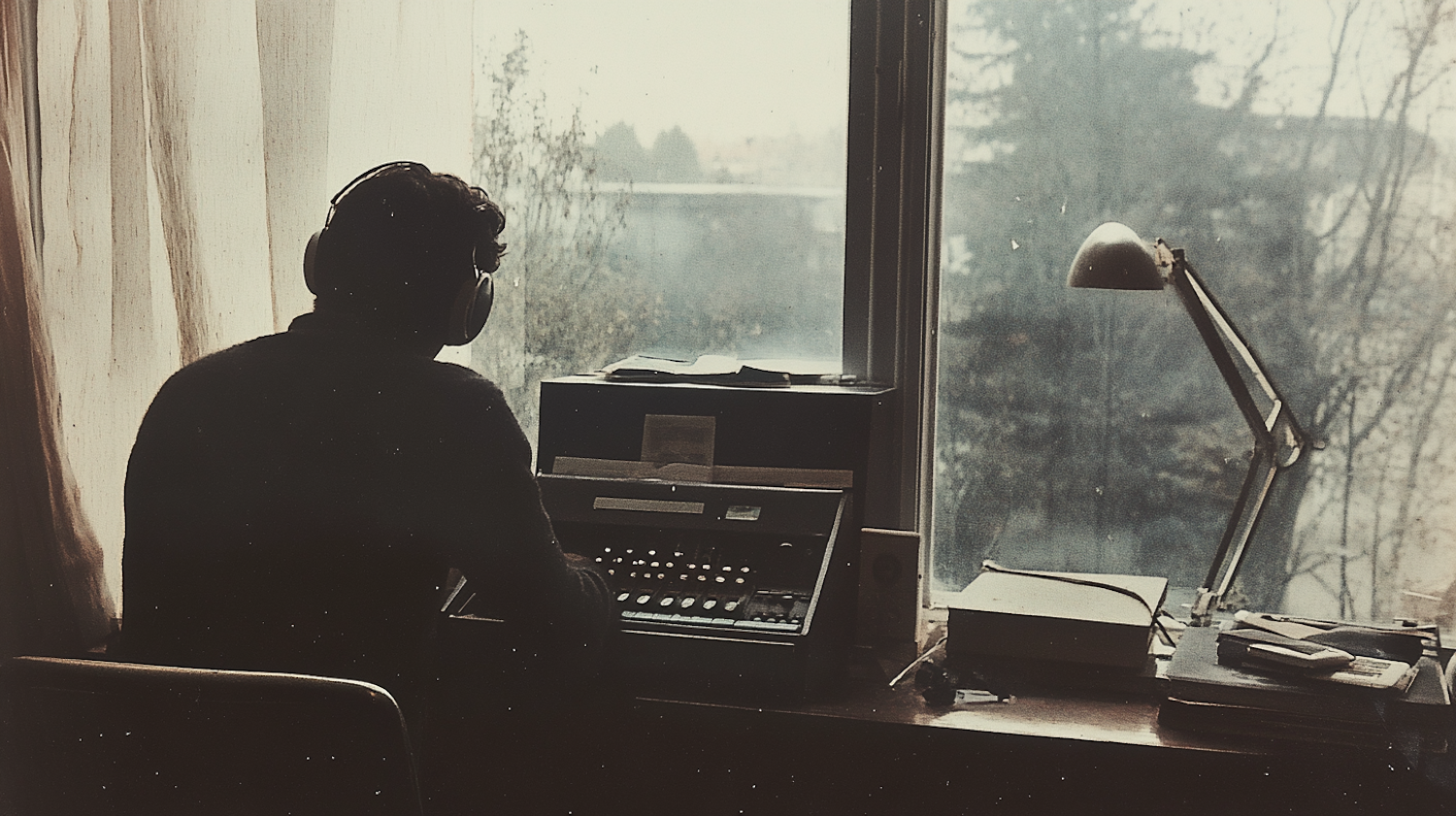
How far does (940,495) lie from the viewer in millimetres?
1767

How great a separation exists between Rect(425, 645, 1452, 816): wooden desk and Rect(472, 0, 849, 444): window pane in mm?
661

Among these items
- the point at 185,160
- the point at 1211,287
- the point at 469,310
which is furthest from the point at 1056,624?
the point at 185,160

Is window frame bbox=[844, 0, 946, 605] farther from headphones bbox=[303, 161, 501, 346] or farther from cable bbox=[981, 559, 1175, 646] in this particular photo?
headphones bbox=[303, 161, 501, 346]

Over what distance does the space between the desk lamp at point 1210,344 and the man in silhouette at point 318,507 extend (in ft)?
2.62

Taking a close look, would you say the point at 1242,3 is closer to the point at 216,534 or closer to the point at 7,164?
the point at 216,534

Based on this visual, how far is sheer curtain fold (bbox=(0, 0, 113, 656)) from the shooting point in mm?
1524

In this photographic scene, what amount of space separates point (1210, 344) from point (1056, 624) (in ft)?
1.43

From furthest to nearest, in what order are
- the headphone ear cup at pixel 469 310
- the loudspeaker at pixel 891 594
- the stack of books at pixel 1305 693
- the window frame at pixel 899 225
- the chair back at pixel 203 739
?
the window frame at pixel 899 225, the loudspeaker at pixel 891 594, the headphone ear cup at pixel 469 310, the stack of books at pixel 1305 693, the chair back at pixel 203 739

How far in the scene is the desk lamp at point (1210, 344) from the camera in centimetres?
146

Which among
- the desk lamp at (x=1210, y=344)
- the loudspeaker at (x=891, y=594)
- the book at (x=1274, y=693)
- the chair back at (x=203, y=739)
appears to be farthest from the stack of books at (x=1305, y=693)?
the chair back at (x=203, y=739)

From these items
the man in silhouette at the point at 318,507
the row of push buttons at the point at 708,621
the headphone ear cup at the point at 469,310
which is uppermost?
the headphone ear cup at the point at 469,310

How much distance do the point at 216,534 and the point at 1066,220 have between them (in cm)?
124

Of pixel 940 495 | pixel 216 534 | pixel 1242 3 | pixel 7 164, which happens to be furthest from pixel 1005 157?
pixel 7 164

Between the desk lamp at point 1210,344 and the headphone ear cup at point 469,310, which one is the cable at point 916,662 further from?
the headphone ear cup at point 469,310
